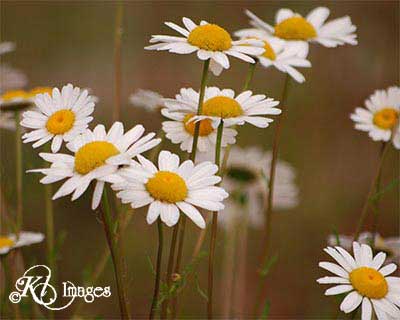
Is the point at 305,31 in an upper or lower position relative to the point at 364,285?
upper

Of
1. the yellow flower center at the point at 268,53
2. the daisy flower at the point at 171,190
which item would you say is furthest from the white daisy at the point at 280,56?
the daisy flower at the point at 171,190

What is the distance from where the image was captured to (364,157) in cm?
185

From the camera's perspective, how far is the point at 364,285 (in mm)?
589

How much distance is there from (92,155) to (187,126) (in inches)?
6.3

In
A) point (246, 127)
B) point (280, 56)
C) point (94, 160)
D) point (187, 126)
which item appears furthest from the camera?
point (246, 127)

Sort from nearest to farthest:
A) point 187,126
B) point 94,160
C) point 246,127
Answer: point 94,160
point 187,126
point 246,127

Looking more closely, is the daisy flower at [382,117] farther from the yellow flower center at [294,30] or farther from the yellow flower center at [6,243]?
the yellow flower center at [6,243]

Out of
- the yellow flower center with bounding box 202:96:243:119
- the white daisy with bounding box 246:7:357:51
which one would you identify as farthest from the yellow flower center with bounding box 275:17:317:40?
the yellow flower center with bounding box 202:96:243:119

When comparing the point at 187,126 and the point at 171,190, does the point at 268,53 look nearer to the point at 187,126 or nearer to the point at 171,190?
the point at 187,126

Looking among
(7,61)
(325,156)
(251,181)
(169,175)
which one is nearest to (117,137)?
(169,175)

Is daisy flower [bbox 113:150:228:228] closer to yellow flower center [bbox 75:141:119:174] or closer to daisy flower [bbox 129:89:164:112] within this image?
yellow flower center [bbox 75:141:119:174]

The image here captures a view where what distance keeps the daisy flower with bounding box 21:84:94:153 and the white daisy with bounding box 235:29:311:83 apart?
23 cm

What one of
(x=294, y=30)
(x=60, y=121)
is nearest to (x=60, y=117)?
(x=60, y=121)

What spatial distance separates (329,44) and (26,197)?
1.00 metres
